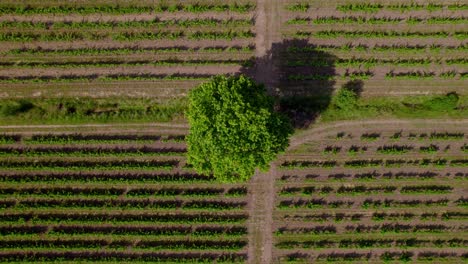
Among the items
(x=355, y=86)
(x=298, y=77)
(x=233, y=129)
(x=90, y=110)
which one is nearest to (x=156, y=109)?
(x=90, y=110)

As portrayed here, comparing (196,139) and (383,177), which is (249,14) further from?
(383,177)

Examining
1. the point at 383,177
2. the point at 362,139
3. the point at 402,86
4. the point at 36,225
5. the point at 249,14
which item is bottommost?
the point at 36,225

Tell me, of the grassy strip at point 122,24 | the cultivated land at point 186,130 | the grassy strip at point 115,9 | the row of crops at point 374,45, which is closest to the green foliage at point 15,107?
the cultivated land at point 186,130

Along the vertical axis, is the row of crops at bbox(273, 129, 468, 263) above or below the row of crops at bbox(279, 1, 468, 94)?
below

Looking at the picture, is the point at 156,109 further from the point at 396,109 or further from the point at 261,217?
the point at 396,109

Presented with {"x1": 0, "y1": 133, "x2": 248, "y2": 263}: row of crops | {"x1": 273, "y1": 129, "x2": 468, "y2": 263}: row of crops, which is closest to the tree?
{"x1": 0, "y1": 133, "x2": 248, "y2": 263}: row of crops

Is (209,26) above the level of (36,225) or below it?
above

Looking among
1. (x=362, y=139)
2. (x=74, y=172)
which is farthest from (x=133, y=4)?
(x=362, y=139)

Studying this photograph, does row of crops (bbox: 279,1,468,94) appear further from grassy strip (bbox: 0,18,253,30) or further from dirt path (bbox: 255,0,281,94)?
grassy strip (bbox: 0,18,253,30)
